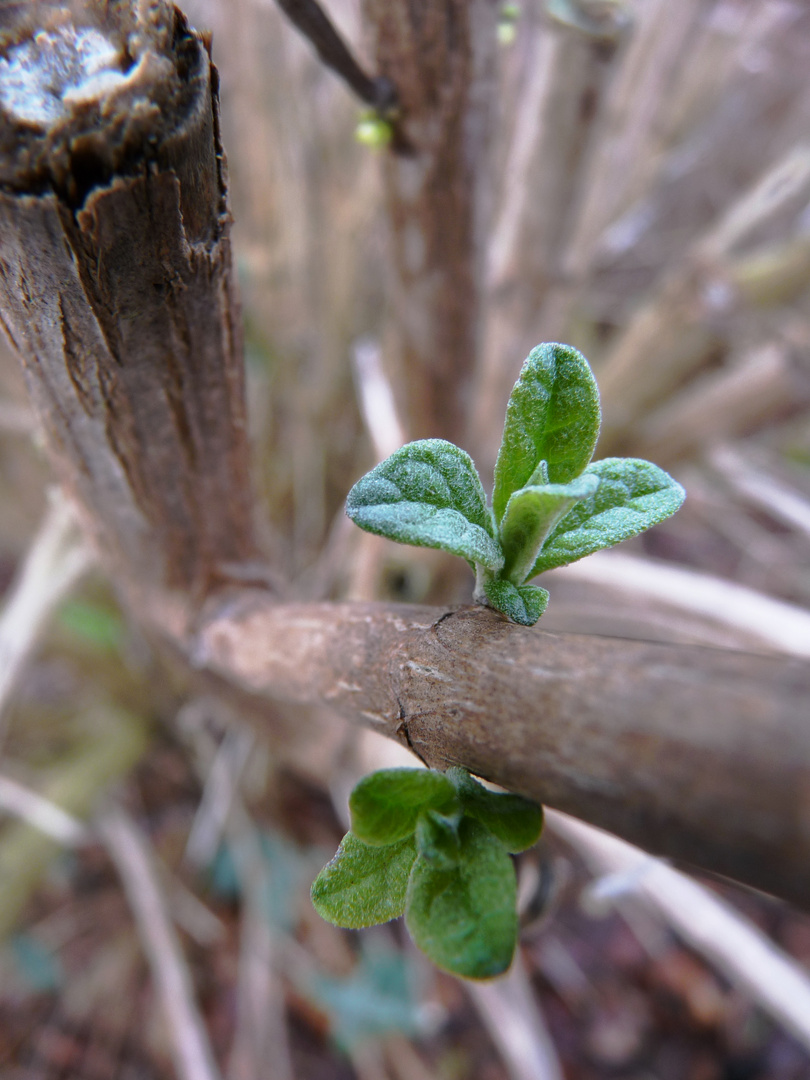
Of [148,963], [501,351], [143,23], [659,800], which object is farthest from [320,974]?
[143,23]

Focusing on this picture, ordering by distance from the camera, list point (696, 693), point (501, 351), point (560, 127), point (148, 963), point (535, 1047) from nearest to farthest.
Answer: point (696, 693) → point (560, 127) → point (535, 1047) → point (501, 351) → point (148, 963)

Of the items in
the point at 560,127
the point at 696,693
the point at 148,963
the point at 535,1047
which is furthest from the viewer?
the point at 148,963

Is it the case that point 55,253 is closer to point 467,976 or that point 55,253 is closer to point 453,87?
point 467,976

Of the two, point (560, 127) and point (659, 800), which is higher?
point (560, 127)

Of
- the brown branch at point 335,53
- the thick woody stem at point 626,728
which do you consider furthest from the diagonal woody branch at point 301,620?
the brown branch at point 335,53

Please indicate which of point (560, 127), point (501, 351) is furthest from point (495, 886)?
point (501, 351)

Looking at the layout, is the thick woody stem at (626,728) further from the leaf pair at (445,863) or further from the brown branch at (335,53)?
the brown branch at (335,53)

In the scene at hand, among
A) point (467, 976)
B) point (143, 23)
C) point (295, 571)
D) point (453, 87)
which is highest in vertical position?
point (453, 87)

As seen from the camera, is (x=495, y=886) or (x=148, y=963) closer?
(x=495, y=886)
